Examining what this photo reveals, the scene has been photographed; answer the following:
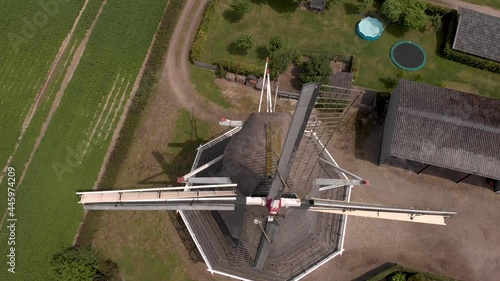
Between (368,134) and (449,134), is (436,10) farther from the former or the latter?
(368,134)

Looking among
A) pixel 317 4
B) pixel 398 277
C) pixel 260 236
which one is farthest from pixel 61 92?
pixel 398 277

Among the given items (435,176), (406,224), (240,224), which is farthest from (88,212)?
(435,176)

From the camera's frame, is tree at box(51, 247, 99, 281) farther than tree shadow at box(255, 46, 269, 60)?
No

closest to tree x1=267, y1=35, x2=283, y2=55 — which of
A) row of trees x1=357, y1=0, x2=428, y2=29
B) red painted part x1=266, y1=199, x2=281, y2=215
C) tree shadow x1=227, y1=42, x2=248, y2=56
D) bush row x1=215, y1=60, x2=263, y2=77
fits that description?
bush row x1=215, y1=60, x2=263, y2=77

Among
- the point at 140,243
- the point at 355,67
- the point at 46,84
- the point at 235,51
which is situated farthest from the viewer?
the point at 235,51

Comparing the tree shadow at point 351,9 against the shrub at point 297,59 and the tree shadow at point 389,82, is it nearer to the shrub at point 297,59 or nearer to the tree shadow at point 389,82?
the shrub at point 297,59

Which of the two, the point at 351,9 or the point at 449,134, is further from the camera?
the point at 351,9

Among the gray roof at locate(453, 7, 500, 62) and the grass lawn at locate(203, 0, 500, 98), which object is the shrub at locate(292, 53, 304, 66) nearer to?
the grass lawn at locate(203, 0, 500, 98)
